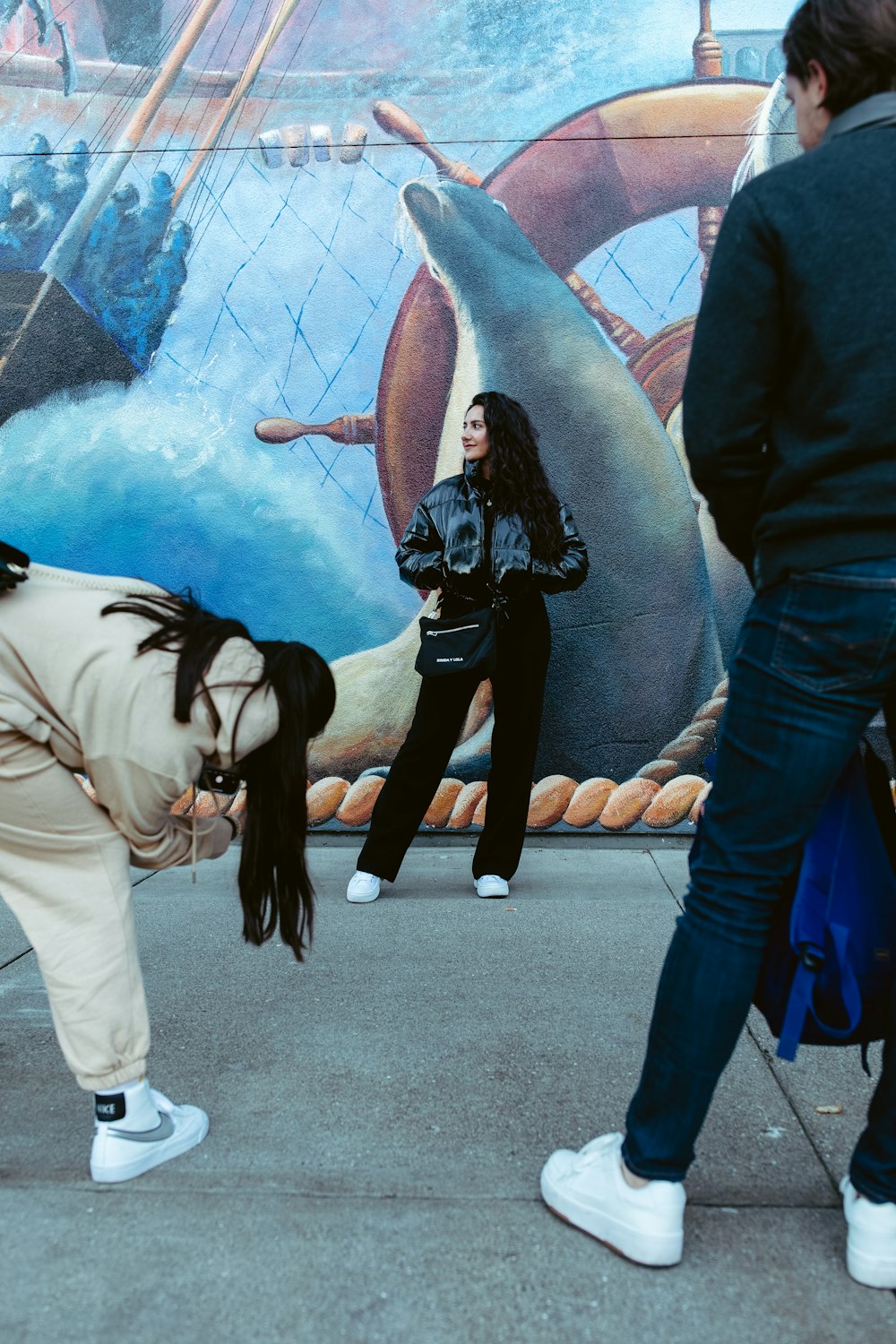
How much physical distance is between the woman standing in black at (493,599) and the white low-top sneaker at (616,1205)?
6.35 feet

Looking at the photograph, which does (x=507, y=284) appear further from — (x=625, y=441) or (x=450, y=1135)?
(x=450, y=1135)

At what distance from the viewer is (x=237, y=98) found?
479cm

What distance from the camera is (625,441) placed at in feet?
15.2

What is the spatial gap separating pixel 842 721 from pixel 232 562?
349cm

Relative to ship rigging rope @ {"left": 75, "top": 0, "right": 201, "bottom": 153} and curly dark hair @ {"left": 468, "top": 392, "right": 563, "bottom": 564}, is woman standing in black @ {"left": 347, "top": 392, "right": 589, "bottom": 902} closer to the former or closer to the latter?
curly dark hair @ {"left": 468, "top": 392, "right": 563, "bottom": 564}

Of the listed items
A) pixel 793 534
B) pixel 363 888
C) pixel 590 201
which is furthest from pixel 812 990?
pixel 590 201

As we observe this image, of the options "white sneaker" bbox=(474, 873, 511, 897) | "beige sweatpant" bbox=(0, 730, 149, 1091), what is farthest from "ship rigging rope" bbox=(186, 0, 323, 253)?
"beige sweatpant" bbox=(0, 730, 149, 1091)

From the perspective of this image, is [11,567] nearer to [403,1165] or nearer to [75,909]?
[75,909]

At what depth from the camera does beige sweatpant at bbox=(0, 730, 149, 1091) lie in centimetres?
197

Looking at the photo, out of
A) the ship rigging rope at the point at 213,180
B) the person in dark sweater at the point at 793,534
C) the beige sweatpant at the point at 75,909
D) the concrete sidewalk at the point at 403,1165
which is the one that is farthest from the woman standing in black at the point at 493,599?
the person in dark sweater at the point at 793,534

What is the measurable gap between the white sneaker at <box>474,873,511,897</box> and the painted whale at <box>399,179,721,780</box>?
2.92 feet

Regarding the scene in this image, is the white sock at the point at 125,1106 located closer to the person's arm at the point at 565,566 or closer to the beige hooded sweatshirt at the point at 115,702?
the beige hooded sweatshirt at the point at 115,702

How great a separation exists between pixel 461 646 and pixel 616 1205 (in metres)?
2.13

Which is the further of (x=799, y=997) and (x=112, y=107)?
(x=112, y=107)
